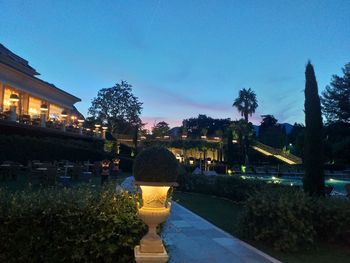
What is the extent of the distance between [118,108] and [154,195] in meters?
55.3

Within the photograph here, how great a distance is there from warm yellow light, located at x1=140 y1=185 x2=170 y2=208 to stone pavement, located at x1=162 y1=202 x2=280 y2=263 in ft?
5.65

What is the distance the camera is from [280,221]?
8289 millimetres

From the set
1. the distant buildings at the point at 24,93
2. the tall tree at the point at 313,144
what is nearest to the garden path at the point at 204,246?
the tall tree at the point at 313,144

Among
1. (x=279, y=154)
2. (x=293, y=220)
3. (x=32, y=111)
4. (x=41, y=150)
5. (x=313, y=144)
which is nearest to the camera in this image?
(x=293, y=220)

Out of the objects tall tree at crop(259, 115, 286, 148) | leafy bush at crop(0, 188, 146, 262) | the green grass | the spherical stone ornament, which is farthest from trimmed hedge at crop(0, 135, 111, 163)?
tall tree at crop(259, 115, 286, 148)

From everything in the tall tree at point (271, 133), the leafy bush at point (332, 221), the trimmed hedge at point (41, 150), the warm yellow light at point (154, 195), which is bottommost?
the leafy bush at point (332, 221)

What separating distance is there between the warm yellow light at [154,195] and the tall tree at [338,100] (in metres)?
A: 47.6

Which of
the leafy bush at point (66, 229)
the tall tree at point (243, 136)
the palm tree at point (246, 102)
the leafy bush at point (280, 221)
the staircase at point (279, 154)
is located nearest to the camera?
the leafy bush at point (66, 229)

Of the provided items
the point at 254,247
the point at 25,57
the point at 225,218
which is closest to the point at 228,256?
the point at 254,247

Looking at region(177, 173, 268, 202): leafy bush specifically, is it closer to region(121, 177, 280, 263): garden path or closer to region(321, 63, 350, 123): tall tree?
region(121, 177, 280, 263): garden path

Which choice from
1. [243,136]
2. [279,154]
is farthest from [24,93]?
[243,136]

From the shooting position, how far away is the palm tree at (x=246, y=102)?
74.1 meters

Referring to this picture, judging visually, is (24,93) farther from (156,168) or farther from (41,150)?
(156,168)

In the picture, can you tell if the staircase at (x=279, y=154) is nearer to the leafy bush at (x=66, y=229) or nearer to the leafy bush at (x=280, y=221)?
the leafy bush at (x=280, y=221)
